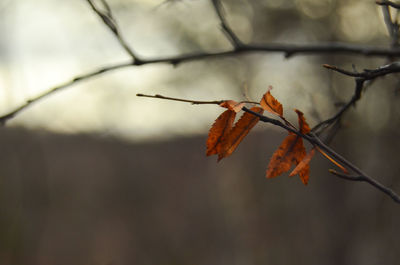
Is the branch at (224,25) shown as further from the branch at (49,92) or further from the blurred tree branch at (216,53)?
the branch at (49,92)

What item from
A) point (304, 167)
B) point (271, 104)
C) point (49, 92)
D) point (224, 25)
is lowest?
point (304, 167)

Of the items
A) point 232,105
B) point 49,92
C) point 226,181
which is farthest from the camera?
point 226,181

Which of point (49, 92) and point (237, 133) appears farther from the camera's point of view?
point (49, 92)

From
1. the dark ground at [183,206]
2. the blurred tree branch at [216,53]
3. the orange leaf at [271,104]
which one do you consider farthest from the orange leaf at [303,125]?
the dark ground at [183,206]

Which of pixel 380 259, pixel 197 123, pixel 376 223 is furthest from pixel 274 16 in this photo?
pixel 380 259

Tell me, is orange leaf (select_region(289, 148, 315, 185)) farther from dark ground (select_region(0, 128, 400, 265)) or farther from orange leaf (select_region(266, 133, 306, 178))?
dark ground (select_region(0, 128, 400, 265))

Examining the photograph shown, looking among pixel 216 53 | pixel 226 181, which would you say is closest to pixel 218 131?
pixel 216 53

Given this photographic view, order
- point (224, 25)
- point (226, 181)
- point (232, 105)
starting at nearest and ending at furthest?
1. point (232, 105)
2. point (224, 25)
3. point (226, 181)

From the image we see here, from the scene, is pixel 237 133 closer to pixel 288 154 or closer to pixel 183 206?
pixel 288 154
